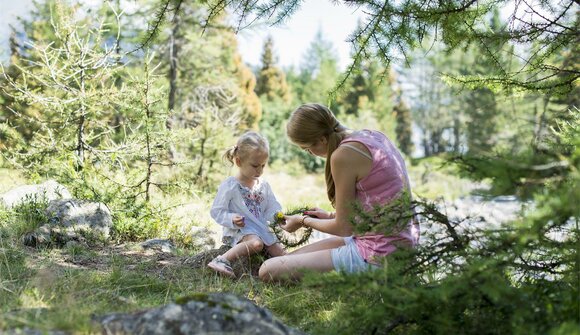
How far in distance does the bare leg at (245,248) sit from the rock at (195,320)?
1838mm

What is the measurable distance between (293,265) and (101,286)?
128 centimetres

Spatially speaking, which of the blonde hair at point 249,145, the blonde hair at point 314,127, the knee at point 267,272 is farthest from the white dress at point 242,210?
the blonde hair at point 314,127

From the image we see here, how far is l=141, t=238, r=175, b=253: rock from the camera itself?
470 cm

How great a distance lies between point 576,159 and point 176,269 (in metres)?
3.02

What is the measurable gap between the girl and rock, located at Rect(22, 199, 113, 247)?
2.04 meters

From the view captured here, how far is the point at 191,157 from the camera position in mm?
10344

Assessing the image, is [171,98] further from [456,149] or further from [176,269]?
[456,149]

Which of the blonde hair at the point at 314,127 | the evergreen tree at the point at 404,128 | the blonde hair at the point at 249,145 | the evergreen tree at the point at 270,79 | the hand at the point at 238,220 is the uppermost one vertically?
the evergreen tree at the point at 270,79

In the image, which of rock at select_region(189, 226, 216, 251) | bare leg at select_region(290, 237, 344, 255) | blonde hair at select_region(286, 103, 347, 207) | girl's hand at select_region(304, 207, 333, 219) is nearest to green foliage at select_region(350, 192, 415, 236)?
blonde hair at select_region(286, 103, 347, 207)

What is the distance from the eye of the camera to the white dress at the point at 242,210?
164 inches

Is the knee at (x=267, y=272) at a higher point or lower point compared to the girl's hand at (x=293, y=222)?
lower

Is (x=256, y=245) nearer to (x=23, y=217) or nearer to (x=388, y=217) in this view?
(x=388, y=217)

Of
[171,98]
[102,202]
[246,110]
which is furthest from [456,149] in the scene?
[246,110]

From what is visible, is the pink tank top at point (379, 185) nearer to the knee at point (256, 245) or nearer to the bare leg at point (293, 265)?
the bare leg at point (293, 265)
